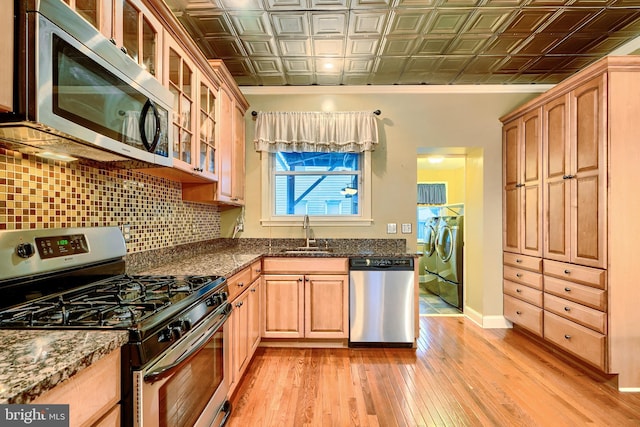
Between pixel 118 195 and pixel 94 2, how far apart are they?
0.96 metres

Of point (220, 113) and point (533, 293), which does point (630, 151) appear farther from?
point (220, 113)

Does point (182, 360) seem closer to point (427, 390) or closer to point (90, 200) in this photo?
point (90, 200)

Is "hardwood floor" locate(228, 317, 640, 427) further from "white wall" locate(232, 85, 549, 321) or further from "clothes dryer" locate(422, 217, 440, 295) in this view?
"clothes dryer" locate(422, 217, 440, 295)

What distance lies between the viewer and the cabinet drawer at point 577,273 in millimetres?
2213

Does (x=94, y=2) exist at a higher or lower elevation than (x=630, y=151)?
higher

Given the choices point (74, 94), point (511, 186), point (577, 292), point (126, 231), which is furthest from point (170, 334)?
point (511, 186)

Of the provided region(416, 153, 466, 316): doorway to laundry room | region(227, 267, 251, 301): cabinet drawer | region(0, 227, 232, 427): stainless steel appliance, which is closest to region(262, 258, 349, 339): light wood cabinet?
region(227, 267, 251, 301): cabinet drawer

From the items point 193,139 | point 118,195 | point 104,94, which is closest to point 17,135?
point 104,94

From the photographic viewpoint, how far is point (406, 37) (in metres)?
2.56

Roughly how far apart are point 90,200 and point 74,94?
735 millimetres

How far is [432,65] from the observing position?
9.96ft

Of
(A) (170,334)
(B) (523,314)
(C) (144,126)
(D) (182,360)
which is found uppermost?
(C) (144,126)

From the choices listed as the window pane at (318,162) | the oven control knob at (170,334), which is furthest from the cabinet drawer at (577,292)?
the oven control knob at (170,334)

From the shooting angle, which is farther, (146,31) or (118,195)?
(118,195)
